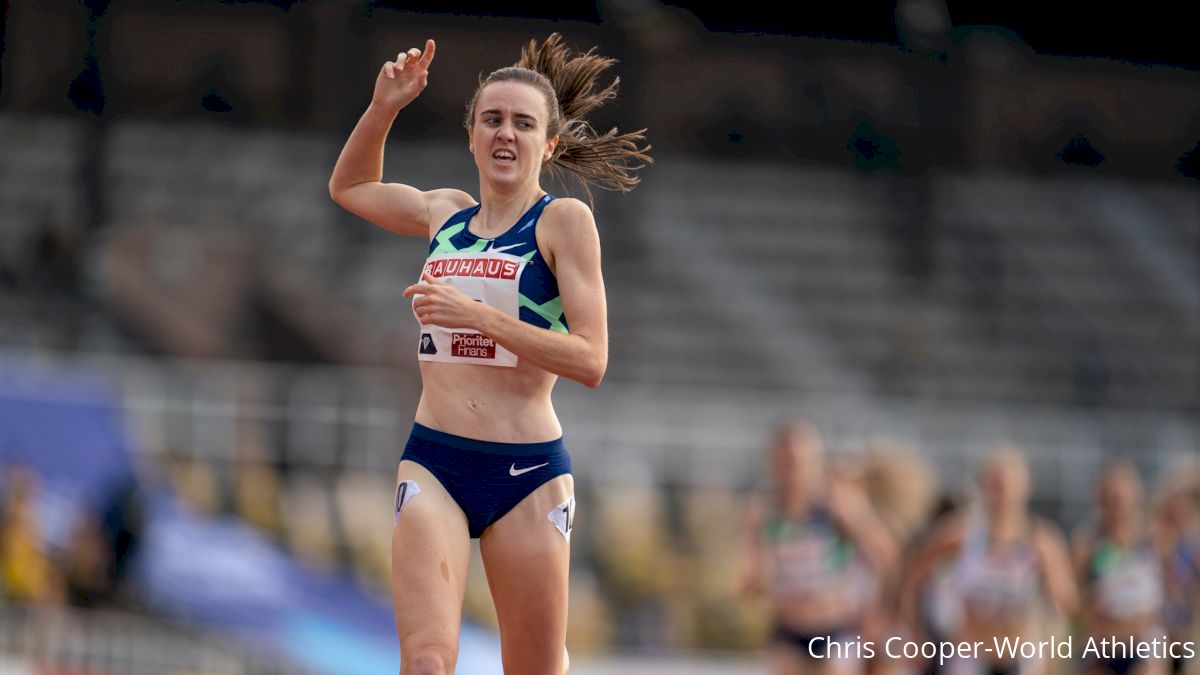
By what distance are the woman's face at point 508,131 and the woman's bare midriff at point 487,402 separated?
63cm

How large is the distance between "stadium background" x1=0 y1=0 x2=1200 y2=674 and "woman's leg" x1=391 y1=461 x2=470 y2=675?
8.13m

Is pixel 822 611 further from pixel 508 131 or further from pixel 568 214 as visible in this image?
pixel 508 131

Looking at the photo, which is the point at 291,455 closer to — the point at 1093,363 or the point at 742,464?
the point at 742,464

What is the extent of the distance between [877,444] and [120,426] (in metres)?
6.25

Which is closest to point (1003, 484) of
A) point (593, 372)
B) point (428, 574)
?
point (593, 372)

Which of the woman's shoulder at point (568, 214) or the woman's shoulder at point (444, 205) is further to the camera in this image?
the woman's shoulder at point (444, 205)

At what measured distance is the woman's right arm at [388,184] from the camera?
19.8ft

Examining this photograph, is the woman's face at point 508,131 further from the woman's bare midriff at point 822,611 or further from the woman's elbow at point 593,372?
the woman's bare midriff at point 822,611

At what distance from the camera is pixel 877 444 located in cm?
1465

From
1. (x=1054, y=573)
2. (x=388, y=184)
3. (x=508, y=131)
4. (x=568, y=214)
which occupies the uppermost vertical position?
(x=508, y=131)

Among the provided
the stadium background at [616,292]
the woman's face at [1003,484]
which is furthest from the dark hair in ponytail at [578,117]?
the stadium background at [616,292]

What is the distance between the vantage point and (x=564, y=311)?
5617 millimetres

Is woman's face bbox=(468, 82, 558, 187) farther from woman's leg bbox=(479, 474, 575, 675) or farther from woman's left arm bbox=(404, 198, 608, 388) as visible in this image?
woman's leg bbox=(479, 474, 575, 675)

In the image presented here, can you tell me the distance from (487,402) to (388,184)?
0.92 meters
